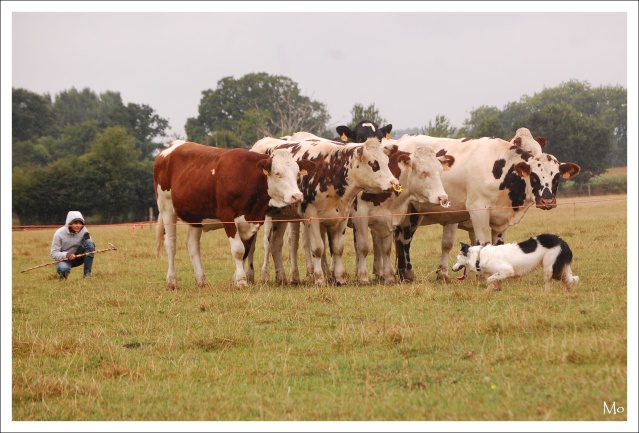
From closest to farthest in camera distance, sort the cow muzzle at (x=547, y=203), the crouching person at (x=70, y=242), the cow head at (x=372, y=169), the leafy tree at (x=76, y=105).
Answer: the cow muzzle at (x=547, y=203) → the cow head at (x=372, y=169) → the crouching person at (x=70, y=242) → the leafy tree at (x=76, y=105)

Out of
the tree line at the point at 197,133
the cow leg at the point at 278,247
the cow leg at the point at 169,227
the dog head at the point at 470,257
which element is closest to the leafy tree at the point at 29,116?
the tree line at the point at 197,133

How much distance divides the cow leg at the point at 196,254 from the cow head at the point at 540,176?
4931 millimetres

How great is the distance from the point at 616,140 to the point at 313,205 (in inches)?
2993

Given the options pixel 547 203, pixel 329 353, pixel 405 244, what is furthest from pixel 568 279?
pixel 329 353

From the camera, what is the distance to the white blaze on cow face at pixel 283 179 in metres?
12.7

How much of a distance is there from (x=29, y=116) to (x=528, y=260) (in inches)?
3118

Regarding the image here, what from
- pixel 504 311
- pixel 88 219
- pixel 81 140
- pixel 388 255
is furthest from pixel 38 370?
pixel 81 140

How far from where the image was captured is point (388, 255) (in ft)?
44.5

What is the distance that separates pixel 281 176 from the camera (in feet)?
42.1

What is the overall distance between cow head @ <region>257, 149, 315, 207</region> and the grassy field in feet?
4.30

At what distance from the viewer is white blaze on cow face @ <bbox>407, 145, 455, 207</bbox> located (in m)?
13.0

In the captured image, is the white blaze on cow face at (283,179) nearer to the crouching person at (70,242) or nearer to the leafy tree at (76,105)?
the crouching person at (70,242)

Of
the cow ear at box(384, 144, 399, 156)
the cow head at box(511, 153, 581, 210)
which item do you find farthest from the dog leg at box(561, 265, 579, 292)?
the cow ear at box(384, 144, 399, 156)

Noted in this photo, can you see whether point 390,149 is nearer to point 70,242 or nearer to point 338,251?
point 338,251
